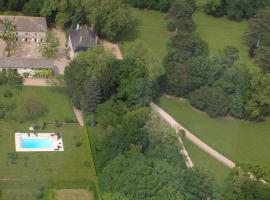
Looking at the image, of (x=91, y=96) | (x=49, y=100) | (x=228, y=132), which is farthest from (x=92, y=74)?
(x=228, y=132)

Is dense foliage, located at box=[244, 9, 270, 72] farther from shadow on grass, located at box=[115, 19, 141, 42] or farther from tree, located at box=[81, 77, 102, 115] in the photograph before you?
tree, located at box=[81, 77, 102, 115]

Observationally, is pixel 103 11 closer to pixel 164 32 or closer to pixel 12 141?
pixel 164 32

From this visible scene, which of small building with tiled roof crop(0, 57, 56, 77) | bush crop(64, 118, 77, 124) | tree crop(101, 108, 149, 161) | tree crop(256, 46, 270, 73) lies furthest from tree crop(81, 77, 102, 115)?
tree crop(256, 46, 270, 73)

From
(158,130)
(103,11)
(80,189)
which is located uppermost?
(103,11)

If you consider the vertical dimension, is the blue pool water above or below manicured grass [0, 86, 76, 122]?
below

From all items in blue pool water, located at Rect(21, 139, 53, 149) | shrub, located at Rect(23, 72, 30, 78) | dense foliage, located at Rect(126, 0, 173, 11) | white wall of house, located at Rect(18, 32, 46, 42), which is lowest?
blue pool water, located at Rect(21, 139, 53, 149)

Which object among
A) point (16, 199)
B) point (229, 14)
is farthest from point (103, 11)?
point (16, 199)
